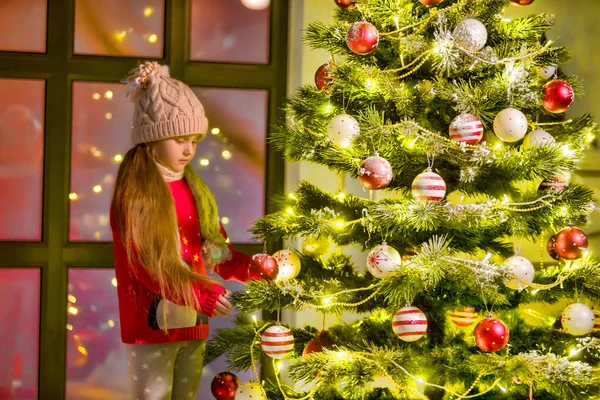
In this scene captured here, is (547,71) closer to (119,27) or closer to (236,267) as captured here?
(236,267)

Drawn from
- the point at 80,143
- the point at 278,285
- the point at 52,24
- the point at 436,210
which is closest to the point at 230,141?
the point at 80,143

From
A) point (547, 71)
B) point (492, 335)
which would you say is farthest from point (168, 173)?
point (547, 71)

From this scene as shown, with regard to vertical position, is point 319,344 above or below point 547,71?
below

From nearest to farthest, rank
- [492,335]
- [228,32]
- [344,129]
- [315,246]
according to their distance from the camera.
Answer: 1. [492,335]
2. [344,129]
3. [315,246]
4. [228,32]

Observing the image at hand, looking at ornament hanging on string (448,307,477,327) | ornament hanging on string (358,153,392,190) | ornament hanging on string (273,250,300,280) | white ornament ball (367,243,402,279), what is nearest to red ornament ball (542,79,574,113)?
ornament hanging on string (358,153,392,190)

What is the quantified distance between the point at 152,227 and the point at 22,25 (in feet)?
4.09

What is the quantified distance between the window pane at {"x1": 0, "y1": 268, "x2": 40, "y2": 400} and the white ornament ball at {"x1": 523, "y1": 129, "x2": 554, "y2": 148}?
1.89 meters

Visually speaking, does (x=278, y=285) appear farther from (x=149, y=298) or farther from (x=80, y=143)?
(x=80, y=143)

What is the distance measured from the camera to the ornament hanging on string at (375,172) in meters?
1.95

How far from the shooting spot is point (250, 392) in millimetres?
2150

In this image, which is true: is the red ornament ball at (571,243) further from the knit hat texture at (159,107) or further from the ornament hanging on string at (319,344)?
the knit hat texture at (159,107)

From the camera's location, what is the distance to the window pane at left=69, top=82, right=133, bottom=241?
2.92 m

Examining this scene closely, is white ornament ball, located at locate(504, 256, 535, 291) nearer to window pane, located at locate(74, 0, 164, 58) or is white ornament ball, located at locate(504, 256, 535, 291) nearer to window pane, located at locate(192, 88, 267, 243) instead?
window pane, located at locate(192, 88, 267, 243)

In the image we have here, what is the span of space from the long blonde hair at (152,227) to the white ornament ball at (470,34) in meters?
0.95
